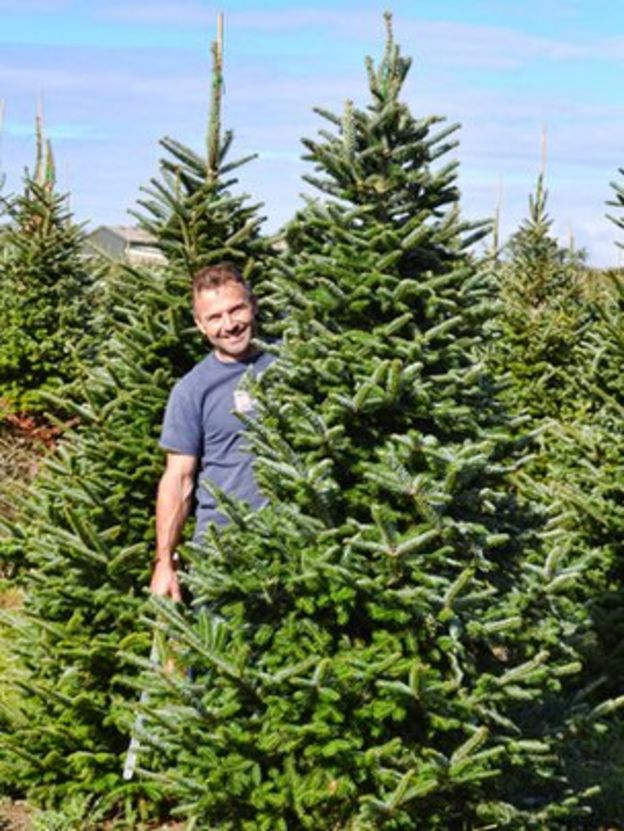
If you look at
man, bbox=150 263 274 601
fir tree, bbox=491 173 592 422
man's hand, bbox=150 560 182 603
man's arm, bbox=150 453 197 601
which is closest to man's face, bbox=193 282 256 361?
man, bbox=150 263 274 601

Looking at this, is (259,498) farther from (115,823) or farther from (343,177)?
(115,823)

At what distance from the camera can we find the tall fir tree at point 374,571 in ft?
15.5

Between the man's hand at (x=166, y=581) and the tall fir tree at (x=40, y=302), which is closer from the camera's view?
the man's hand at (x=166, y=581)

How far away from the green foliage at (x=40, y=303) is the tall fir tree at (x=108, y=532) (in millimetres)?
5706

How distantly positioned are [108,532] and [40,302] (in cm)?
665

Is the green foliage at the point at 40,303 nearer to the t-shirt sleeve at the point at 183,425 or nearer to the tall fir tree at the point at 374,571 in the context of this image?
the t-shirt sleeve at the point at 183,425

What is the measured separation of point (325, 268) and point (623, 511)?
3447 millimetres

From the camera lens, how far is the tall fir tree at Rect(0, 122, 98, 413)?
1198 cm

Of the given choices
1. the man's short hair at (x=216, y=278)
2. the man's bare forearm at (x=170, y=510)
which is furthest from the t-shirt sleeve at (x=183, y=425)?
the man's short hair at (x=216, y=278)

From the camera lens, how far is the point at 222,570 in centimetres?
495

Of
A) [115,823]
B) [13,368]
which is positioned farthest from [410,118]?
[13,368]

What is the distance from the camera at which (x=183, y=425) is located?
557 centimetres

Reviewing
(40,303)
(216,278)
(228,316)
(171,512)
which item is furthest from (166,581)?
(40,303)

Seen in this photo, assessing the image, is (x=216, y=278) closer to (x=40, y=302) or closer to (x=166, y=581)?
(x=166, y=581)
